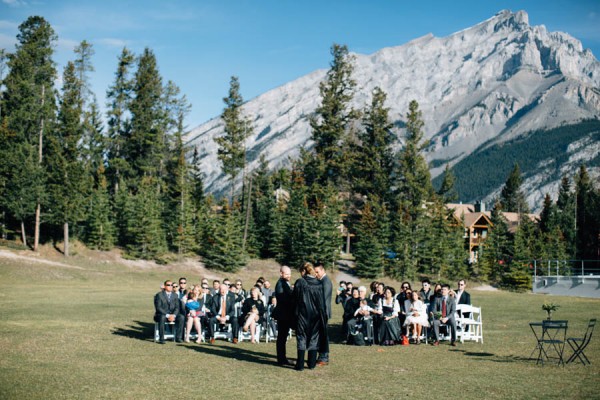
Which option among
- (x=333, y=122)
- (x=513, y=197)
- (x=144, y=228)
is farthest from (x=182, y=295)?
(x=513, y=197)

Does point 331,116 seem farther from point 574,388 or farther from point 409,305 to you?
point 574,388

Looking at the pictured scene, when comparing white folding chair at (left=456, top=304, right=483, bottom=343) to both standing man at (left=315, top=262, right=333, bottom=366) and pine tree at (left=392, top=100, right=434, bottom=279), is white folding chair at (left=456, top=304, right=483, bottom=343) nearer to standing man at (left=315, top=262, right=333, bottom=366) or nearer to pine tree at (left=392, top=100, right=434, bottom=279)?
standing man at (left=315, top=262, right=333, bottom=366)

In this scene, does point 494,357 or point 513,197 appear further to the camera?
point 513,197

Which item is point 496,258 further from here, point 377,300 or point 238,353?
point 238,353

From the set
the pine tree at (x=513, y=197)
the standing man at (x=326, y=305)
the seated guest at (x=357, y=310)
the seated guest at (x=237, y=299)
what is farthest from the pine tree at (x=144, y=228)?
the pine tree at (x=513, y=197)

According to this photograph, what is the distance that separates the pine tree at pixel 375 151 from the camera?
60.8 m

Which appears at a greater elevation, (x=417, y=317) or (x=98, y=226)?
(x=98, y=226)

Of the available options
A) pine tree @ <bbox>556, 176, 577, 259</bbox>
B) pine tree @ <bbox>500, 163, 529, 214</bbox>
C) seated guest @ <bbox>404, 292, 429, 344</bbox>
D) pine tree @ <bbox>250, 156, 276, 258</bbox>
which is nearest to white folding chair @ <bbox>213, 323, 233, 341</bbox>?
seated guest @ <bbox>404, 292, 429, 344</bbox>

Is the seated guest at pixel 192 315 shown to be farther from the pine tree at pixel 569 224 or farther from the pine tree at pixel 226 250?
the pine tree at pixel 569 224

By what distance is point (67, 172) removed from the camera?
152 ft

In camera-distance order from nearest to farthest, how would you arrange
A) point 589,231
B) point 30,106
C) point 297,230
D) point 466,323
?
point 466,323
point 30,106
point 297,230
point 589,231

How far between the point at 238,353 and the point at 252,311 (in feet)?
6.76

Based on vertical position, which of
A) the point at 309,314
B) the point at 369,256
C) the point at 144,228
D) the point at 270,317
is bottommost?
the point at 270,317

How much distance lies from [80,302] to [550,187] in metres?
194
